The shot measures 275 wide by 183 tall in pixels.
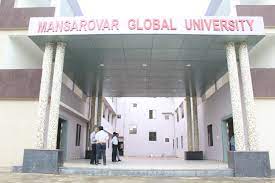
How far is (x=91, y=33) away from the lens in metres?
9.16

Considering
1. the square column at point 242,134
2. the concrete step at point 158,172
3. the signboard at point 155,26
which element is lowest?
the concrete step at point 158,172

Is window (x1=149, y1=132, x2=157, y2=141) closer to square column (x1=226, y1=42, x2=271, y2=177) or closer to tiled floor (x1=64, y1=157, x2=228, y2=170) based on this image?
tiled floor (x1=64, y1=157, x2=228, y2=170)

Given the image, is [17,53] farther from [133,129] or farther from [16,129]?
[133,129]

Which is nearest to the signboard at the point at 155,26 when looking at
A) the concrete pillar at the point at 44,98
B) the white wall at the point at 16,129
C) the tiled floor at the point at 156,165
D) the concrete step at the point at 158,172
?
the concrete pillar at the point at 44,98

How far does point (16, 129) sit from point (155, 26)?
23.4 feet

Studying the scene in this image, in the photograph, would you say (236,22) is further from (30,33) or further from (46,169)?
(46,169)

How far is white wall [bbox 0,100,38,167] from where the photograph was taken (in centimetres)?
1093

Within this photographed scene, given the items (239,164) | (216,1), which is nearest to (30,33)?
(239,164)

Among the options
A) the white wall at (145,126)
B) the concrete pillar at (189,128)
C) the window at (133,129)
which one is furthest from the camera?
the window at (133,129)

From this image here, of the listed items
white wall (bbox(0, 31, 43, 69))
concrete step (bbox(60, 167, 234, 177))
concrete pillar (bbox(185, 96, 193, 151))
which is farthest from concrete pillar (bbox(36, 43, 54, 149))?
concrete pillar (bbox(185, 96, 193, 151))

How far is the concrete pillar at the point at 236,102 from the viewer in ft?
29.9

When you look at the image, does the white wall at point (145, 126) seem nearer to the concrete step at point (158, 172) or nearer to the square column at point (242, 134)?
the square column at point (242, 134)

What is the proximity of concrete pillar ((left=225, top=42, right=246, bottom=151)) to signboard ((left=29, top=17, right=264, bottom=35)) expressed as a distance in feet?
2.81

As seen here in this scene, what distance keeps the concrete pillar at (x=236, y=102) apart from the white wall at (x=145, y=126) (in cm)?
2276
